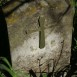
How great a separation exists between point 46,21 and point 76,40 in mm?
996

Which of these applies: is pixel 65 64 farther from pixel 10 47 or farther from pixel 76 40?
pixel 10 47

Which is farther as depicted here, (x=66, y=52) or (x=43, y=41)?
(x=66, y=52)

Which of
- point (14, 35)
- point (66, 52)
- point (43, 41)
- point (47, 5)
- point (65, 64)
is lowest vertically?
point (65, 64)

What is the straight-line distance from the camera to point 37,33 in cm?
288

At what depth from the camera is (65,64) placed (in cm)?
338

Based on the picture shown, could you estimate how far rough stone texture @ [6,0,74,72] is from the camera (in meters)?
2.71

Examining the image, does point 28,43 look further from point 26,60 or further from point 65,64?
point 65,64

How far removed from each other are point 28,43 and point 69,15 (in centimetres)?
67

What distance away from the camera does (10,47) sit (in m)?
2.82

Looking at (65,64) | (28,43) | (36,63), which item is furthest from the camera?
(65,64)

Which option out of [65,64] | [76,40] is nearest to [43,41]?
[65,64]

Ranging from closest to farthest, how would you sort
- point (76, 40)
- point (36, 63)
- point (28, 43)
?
1. point (28, 43)
2. point (36, 63)
3. point (76, 40)

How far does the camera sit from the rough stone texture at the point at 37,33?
271cm

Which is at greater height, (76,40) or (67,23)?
(67,23)
